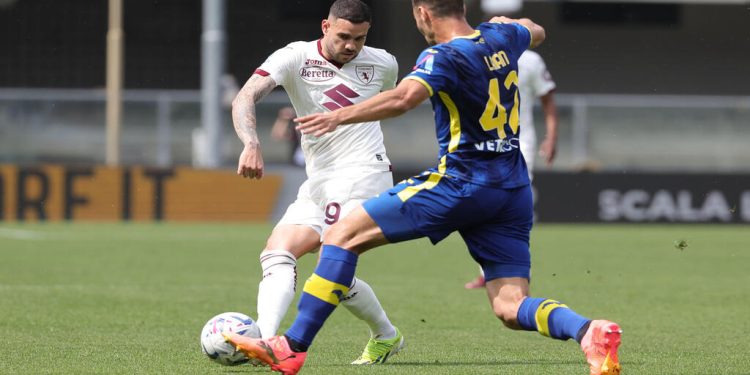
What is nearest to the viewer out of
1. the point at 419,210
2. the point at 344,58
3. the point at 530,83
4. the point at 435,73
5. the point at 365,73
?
the point at 435,73

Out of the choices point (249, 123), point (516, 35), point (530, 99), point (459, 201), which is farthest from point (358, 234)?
point (530, 99)

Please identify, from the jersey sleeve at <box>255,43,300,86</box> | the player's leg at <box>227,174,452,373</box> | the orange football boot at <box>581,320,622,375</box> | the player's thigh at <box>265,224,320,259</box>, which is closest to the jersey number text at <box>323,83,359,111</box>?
the jersey sleeve at <box>255,43,300,86</box>

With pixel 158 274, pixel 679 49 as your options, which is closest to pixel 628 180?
pixel 158 274

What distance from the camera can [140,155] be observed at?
23328mm

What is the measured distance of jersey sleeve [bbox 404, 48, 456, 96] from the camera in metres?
6.01

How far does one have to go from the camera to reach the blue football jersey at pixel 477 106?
611 centimetres

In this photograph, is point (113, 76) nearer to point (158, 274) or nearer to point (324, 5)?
point (324, 5)

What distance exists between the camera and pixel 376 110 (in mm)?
5926

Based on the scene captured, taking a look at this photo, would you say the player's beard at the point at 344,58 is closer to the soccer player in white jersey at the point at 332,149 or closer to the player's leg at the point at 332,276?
the soccer player in white jersey at the point at 332,149

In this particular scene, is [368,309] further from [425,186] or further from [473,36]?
[473,36]

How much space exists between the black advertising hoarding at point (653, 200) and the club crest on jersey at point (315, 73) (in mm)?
13940

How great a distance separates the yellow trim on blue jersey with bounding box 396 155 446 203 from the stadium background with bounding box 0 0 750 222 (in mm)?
14430

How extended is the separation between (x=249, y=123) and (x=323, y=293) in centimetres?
122

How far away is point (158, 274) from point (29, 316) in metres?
3.63
